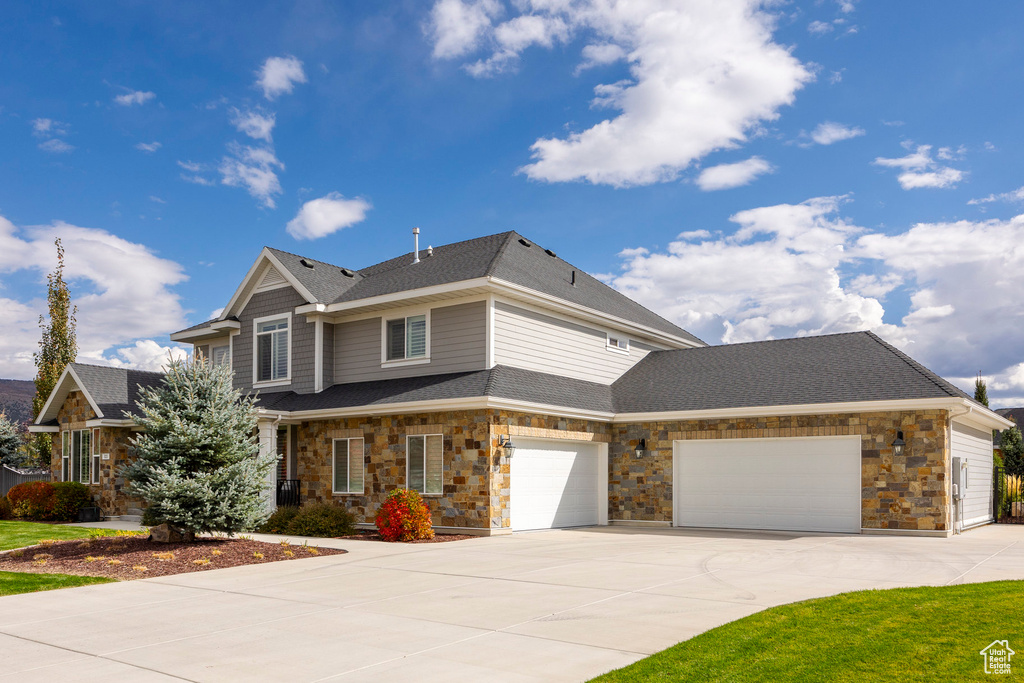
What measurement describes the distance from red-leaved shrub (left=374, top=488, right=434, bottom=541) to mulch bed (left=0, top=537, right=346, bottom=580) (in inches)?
82.8

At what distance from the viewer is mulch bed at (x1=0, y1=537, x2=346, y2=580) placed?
12.3 m

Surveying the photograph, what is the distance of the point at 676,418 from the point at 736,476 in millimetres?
2012

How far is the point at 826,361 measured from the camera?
20.1 meters

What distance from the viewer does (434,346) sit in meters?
19.9

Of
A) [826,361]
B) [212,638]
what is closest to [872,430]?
[826,361]

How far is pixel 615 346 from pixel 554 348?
3345mm

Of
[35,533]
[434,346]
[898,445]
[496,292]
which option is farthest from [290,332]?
[898,445]

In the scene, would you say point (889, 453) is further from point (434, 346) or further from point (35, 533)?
point (35, 533)

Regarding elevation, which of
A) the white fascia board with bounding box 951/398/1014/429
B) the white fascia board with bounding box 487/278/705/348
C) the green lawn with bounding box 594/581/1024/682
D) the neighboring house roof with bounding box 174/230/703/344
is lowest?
the green lawn with bounding box 594/581/1024/682

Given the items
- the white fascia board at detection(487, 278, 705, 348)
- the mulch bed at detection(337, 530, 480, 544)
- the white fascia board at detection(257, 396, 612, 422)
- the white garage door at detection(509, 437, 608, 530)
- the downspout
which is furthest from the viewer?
the white fascia board at detection(487, 278, 705, 348)

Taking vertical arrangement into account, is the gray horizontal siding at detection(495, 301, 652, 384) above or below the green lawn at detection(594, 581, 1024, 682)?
above

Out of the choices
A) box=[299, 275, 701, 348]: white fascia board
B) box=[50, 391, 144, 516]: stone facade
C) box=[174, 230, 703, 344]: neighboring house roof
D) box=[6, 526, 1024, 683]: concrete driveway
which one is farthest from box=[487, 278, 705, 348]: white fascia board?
box=[50, 391, 144, 516]: stone facade

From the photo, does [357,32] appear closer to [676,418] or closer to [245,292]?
[245,292]

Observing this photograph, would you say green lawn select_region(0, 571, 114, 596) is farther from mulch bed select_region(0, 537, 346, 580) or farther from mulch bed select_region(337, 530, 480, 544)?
mulch bed select_region(337, 530, 480, 544)
